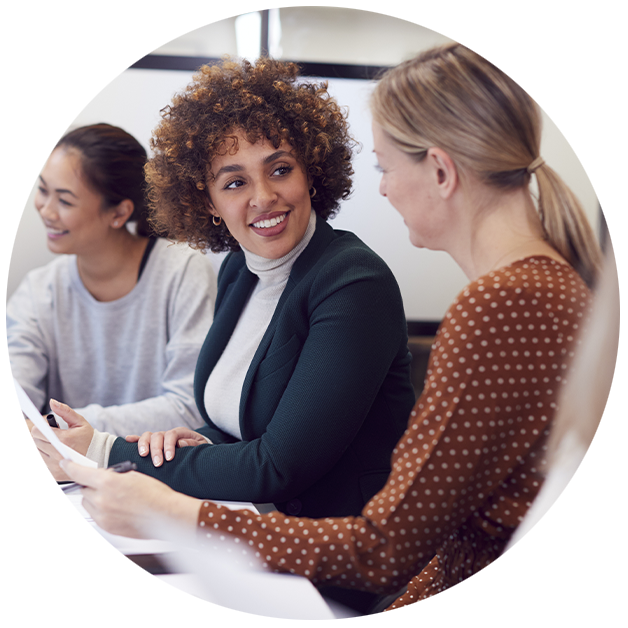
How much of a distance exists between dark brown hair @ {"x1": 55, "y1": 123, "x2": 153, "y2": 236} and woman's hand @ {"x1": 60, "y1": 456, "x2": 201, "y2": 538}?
46 cm

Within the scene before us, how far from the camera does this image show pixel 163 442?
1073 mm

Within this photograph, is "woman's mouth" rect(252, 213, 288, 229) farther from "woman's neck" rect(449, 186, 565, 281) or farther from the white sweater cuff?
the white sweater cuff

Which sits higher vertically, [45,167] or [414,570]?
[45,167]

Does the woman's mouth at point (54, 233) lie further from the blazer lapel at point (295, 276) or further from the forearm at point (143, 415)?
the blazer lapel at point (295, 276)

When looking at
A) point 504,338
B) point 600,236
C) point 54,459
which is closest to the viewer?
point 504,338

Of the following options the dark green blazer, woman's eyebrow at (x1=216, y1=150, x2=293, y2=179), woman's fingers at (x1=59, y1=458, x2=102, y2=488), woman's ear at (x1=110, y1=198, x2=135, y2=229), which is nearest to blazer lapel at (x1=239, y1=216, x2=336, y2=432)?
the dark green blazer

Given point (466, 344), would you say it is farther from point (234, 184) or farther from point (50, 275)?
point (50, 275)

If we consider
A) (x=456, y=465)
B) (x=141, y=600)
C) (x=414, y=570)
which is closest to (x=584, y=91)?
(x=456, y=465)

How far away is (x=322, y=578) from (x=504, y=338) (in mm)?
394

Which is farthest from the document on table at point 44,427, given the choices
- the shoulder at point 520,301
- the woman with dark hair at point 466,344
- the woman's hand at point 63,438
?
the shoulder at point 520,301

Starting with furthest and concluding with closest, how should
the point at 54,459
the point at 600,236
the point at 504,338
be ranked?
the point at 54,459 < the point at 600,236 < the point at 504,338

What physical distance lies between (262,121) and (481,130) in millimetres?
322

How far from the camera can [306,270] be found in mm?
996

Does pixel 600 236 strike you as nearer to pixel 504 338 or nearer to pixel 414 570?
pixel 504 338
